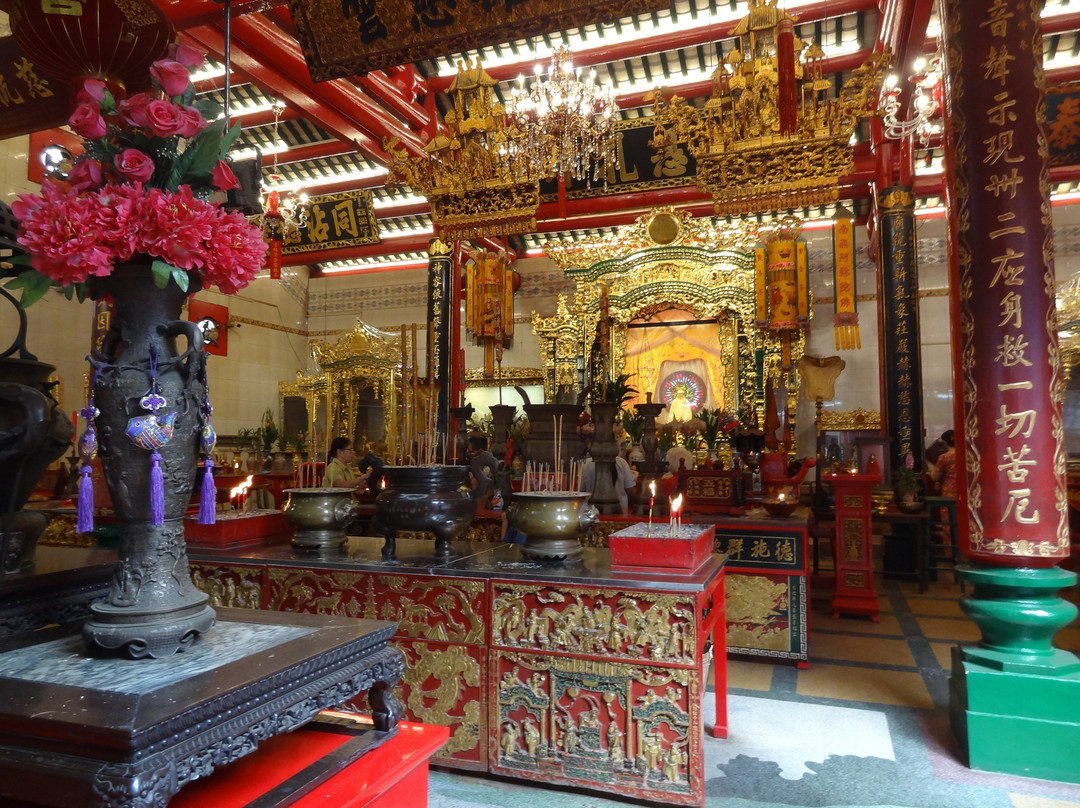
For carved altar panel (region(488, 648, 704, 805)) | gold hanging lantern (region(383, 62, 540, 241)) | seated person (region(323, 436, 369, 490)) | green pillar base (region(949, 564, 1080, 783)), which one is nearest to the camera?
carved altar panel (region(488, 648, 704, 805))

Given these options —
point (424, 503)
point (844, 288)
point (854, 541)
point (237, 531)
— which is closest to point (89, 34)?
point (237, 531)

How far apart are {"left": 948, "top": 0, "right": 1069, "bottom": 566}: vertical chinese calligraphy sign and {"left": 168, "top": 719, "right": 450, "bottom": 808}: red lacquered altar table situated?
2.20m

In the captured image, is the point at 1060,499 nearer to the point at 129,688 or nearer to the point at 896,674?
the point at 896,674

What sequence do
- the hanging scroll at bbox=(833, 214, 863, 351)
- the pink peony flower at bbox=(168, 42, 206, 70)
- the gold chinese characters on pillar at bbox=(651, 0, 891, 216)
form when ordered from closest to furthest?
the pink peony flower at bbox=(168, 42, 206, 70)
the gold chinese characters on pillar at bbox=(651, 0, 891, 216)
the hanging scroll at bbox=(833, 214, 863, 351)

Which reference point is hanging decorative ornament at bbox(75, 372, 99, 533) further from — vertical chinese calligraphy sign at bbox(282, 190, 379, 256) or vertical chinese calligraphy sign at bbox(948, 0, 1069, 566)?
vertical chinese calligraphy sign at bbox(282, 190, 379, 256)

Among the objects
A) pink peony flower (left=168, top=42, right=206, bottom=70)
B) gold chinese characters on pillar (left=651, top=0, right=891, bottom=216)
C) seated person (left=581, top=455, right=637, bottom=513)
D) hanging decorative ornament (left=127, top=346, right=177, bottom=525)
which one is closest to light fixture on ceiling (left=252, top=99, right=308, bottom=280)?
seated person (left=581, top=455, right=637, bottom=513)

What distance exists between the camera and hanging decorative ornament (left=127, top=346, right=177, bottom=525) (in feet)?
3.60

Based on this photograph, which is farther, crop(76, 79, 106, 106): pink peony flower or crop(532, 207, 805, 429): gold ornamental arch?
crop(532, 207, 805, 429): gold ornamental arch

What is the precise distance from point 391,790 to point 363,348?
33.4 feet

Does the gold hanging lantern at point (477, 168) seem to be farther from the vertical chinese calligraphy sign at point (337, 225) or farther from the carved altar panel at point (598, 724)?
the carved altar panel at point (598, 724)

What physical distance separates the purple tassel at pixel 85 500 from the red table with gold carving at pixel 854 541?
424cm

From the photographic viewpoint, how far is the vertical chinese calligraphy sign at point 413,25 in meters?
3.10

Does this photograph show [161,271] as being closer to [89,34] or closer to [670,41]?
[89,34]

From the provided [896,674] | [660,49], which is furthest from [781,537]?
[660,49]
